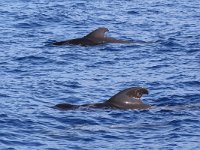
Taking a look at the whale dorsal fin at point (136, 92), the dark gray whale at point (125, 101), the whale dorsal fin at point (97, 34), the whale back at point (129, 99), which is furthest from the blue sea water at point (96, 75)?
the whale dorsal fin at point (97, 34)

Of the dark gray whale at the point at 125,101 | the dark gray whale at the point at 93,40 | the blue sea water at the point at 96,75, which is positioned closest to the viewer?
the blue sea water at the point at 96,75

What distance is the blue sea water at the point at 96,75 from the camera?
22.1 metres

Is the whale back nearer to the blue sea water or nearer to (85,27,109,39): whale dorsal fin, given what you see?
the blue sea water

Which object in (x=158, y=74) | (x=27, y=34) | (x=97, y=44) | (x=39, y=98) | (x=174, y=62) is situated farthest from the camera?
(x=27, y=34)

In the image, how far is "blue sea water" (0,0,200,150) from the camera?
22109 millimetres

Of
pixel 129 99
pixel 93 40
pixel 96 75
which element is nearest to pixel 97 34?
pixel 93 40

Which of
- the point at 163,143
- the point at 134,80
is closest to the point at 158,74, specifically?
the point at 134,80

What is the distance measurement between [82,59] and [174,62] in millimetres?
3419

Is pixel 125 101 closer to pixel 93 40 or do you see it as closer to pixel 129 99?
pixel 129 99

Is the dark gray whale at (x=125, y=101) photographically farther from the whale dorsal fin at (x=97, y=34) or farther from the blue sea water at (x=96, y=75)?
the whale dorsal fin at (x=97, y=34)

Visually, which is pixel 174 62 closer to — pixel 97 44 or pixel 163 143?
pixel 97 44

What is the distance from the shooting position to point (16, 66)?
31.2 meters

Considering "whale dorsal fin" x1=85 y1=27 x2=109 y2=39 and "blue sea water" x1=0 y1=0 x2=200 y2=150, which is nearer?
"blue sea water" x1=0 y1=0 x2=200 y2=150

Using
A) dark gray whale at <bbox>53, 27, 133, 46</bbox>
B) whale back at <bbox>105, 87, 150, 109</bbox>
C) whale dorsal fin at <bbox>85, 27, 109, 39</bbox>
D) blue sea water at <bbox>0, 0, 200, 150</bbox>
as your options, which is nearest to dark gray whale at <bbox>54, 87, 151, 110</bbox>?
whale back at <bbox>105, 87, 150, 109</bbox>
